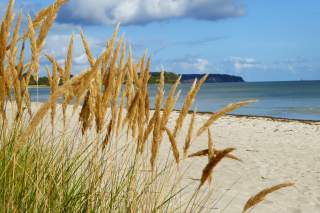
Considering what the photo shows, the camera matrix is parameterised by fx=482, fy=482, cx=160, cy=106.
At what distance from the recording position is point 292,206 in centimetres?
671

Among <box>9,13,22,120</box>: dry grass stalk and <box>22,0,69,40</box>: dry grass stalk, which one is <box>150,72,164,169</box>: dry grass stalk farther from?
<box>9,13,22,120</box>: dry grass stalk

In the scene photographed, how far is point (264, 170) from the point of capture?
31.4ft

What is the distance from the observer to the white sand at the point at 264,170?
22.0 feet

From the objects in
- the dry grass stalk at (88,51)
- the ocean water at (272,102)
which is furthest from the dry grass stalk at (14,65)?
the ocean water at (272,102)

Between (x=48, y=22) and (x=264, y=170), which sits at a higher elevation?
(x=48, y=22)

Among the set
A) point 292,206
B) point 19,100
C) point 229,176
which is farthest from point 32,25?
point 229,176

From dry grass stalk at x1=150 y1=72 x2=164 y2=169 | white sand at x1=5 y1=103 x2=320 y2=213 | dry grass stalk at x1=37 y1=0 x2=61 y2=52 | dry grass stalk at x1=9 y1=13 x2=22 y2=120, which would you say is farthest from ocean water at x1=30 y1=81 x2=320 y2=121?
white sand at x1=5 y1=103 x2=320 y2=213

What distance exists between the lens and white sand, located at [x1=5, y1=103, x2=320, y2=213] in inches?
263

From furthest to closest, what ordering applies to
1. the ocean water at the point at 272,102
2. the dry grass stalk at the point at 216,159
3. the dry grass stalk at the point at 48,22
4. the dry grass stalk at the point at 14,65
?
the ocean water at the point at 272,102
the dry grass stalk at the point at 14,65
the dry grass stalk at the point at 48,22
the dry grass stalk at the point at 216,159

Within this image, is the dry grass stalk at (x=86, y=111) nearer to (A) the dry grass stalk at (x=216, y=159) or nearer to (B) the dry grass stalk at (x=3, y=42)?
(B) the dry grass stalk at (x=3, y=42)

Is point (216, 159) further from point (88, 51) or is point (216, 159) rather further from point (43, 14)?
point (43, 14)

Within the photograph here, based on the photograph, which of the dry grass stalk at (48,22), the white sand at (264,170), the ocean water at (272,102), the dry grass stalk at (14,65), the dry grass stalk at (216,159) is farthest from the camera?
the ocean water at (272,102)

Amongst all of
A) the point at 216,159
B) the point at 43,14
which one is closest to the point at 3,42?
the point at 43,14

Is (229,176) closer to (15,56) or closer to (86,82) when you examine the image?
(15,56)
